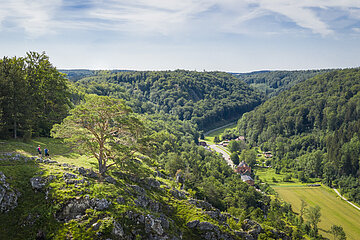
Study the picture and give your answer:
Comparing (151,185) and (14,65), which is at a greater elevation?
(14,65)

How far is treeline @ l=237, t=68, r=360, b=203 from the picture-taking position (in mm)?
123688

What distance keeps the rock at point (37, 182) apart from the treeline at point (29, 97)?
17.1 meters

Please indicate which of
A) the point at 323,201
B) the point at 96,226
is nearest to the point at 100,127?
the point at 96,226

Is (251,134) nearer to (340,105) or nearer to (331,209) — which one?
(340,105)

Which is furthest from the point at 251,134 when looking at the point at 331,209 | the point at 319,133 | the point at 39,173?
the point at 39,173

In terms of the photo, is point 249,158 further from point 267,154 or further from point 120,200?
point 120,200

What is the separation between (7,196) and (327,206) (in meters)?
103

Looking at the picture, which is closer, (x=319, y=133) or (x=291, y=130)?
(x=319, y=133)

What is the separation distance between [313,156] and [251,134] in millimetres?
61124

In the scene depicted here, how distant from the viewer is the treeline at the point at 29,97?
38.9 m

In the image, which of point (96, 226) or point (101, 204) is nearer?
point (96, 226)

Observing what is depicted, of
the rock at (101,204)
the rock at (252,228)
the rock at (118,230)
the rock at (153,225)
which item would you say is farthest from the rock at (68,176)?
the rock at (252,228)

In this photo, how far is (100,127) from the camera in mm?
28922

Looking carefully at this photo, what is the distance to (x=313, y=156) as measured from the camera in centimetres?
13362
